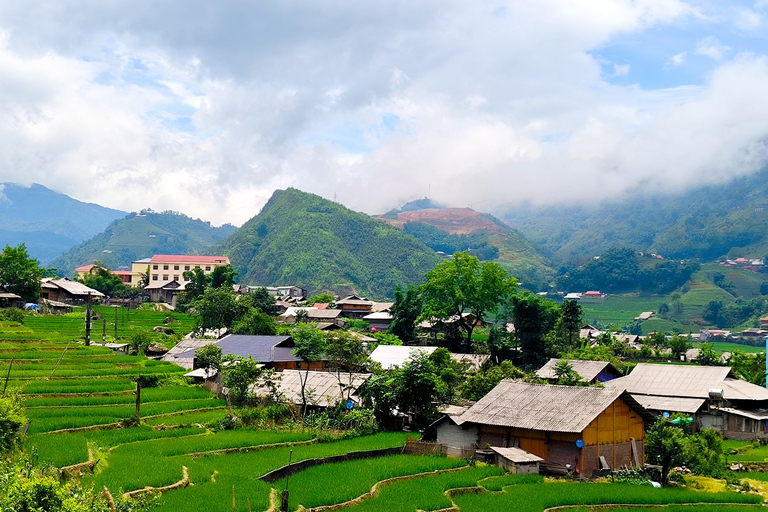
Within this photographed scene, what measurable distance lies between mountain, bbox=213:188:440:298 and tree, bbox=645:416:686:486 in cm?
11618

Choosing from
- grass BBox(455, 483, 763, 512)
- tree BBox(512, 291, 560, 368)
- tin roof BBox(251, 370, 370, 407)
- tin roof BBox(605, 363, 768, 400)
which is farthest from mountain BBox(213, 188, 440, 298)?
grass BBox(455, 483, 763, 512)

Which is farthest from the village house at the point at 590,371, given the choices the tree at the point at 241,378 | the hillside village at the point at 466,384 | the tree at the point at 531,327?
the tree at the point at 241,378

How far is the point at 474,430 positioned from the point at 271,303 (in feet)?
185

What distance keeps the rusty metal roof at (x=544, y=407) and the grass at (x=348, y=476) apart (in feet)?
9.12

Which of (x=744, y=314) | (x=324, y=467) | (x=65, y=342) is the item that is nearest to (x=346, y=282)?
(x=744, y=314)

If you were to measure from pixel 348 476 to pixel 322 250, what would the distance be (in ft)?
446

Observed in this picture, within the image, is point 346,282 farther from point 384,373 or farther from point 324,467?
point 324,467

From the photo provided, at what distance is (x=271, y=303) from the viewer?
8306 centimetres

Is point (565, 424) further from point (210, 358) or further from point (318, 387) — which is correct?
point (210, 358)

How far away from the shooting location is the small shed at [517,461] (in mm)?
25875

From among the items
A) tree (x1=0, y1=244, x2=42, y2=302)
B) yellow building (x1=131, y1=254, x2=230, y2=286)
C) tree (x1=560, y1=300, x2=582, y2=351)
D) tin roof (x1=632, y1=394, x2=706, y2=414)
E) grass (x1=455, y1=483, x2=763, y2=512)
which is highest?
yellow building (x1=131, y1=254, x2=230, y2=286)

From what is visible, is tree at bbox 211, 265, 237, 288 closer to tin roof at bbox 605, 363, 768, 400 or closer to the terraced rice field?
the terraced rice field

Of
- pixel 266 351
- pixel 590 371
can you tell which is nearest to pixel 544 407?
pixel 590 371

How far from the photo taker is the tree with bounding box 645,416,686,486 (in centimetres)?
2577
